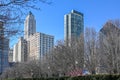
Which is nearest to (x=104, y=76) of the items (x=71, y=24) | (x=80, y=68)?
(x=80, y=68)

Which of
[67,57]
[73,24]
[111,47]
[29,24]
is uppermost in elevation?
[73,24]

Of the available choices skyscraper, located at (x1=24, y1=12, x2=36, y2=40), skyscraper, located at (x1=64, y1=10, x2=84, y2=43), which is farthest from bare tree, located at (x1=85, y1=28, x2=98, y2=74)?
skyscraper, located at (x1=24, y1=12, x2=36, y2=40)

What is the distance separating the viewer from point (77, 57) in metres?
54.2

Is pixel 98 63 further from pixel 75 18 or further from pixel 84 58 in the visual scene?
pixel 75 18

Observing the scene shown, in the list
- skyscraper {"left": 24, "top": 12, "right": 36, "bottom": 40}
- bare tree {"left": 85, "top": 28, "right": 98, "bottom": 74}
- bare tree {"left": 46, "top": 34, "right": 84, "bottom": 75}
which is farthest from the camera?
bare tree {"left": 46, "top": 34, "right": 84, "bottom": 75}

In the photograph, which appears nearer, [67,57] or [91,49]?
[91,49]

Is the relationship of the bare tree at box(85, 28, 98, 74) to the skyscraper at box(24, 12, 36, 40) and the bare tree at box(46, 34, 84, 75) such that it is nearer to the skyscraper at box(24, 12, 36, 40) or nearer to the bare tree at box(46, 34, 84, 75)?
the bare tree at box(46, 34, 84, 75)

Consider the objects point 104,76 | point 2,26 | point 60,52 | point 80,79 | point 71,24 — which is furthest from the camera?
point 71,24

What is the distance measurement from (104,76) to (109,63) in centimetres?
3082

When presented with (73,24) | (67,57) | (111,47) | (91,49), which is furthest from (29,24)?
(73,24)

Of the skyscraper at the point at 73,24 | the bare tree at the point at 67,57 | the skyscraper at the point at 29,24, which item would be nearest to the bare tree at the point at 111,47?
the bare tree at the point at 67,57

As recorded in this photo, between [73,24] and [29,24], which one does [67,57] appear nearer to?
[73,24]

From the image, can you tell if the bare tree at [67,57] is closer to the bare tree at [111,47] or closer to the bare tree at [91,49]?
the bare tree at [91,49]

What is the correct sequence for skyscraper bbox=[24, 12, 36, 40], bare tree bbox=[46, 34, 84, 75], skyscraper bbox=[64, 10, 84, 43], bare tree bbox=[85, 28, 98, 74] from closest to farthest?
1. skyscraper bbox=[24, 12, 36, 40]
2. bare tree bbox=[85, 28, 98, 74]
3. bare tree bbox=[46, 34, 84, 75]
4. skyscraper bbox=[64, 10, 84, 43]
